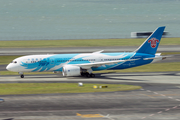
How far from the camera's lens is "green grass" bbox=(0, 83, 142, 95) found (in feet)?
125

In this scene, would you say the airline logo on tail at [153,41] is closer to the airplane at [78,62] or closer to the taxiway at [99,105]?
the airplane at [78,62]

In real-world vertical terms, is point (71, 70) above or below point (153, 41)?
below

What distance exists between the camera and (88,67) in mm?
52031

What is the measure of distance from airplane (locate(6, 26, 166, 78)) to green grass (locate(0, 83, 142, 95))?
295 inches

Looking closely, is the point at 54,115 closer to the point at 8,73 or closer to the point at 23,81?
the point at 23,81

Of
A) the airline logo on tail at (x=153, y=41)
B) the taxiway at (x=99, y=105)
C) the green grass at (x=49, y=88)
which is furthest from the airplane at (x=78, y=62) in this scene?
the taxiway at (x=99, y=105)

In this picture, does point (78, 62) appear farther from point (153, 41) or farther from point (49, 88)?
point (153, 41)

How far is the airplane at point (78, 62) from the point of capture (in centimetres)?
5125

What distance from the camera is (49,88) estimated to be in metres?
40.5

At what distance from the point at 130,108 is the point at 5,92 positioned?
59.9ft

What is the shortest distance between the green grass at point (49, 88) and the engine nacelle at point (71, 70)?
630 cm

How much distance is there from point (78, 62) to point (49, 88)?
1335cm

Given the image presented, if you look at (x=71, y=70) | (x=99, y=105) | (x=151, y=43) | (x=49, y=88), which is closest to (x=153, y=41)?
(x=151, y=43)

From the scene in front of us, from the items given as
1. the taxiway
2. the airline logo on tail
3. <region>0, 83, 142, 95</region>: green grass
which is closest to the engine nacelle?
<region>0, 83, 142, 95</region>: green grass
